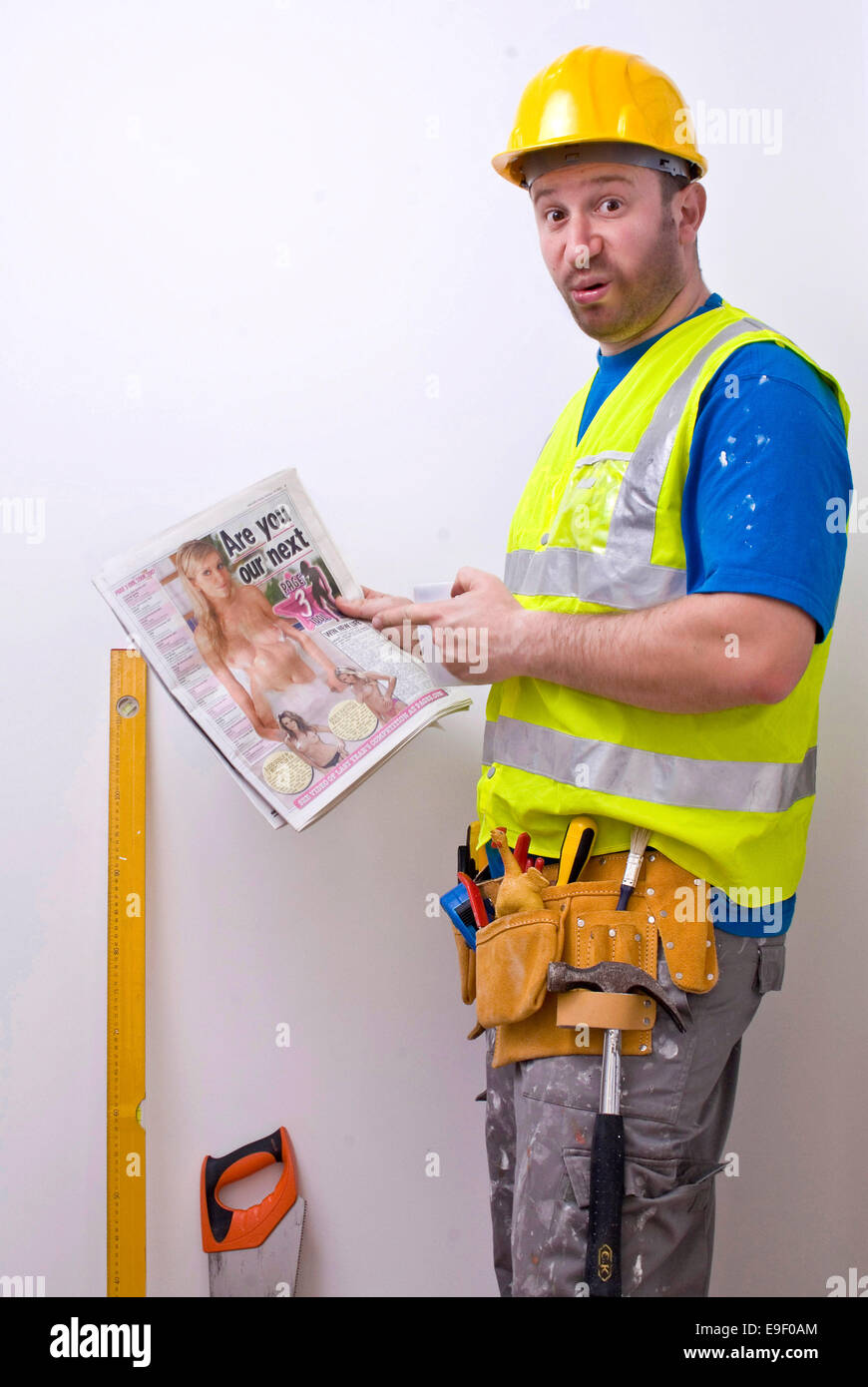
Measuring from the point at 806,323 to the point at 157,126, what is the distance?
44.5 inches

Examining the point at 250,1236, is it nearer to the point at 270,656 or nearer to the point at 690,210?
the point at 270,656

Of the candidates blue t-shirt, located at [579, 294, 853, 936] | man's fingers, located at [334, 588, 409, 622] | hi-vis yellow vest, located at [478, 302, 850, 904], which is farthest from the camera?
man's fingers, located at [334, 588, 409, 622]

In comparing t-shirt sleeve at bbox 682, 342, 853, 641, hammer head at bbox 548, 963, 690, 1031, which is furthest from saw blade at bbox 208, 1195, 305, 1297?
t-shirt sleeve at bbox 682, 342, 853, 641

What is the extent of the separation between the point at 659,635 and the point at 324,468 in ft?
2.91

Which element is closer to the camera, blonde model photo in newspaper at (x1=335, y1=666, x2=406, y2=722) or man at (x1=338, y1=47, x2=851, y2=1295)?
man at (x1=338, y1=47, x2=851, y2=1295)

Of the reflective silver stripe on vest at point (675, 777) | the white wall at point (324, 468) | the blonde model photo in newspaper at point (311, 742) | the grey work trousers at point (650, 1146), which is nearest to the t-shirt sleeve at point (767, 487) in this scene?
the reflective silver stripe on vest at point (675, 777)

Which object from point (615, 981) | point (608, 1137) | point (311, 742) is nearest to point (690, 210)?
point (311, 742)

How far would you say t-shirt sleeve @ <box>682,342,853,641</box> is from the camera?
3.64 ft

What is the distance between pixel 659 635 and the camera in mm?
1150

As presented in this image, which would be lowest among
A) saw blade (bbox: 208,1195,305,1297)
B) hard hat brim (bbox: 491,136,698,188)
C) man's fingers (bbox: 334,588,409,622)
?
saw blade (bbox: 208,1195,305,1297)

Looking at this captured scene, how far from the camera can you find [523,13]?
185cm

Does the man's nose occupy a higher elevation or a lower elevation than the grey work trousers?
higher

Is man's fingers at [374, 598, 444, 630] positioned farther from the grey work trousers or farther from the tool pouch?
the grey work trousers

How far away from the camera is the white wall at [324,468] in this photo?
5.99 ft
